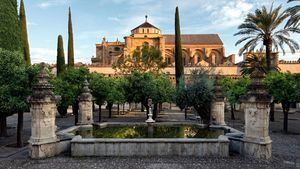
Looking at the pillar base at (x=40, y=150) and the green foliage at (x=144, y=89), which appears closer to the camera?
the pillar base at (x=40, y=150)

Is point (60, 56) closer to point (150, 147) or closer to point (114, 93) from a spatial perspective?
point (114, 93)

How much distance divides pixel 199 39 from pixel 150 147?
173 ft

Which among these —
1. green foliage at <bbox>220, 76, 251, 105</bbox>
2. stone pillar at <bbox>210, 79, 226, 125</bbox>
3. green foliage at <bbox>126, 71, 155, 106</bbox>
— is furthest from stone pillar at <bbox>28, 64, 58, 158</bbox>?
green foliage at <bbox>220, 76, 251, 105</bbox>

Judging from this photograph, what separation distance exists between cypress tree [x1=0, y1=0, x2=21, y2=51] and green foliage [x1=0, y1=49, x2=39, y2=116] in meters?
3.93

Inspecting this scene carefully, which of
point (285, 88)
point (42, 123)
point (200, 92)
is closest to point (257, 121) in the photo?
point (200, 92)

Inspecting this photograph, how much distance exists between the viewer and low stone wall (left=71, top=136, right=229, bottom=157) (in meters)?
9.39

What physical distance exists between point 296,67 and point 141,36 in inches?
1154

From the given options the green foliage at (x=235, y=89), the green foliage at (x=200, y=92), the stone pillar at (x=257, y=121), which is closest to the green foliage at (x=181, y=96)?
the green foliage at (x=200, y=92)

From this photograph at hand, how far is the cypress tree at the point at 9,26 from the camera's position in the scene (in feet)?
46.9

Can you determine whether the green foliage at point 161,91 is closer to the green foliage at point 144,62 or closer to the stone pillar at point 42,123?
the green foliage at point 144,62

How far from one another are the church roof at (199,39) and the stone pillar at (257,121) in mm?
47861

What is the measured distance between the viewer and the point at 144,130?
12719mm

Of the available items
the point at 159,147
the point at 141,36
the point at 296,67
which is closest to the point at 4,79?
the point at 159,147

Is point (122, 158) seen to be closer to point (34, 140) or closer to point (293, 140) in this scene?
point (34, 140)
